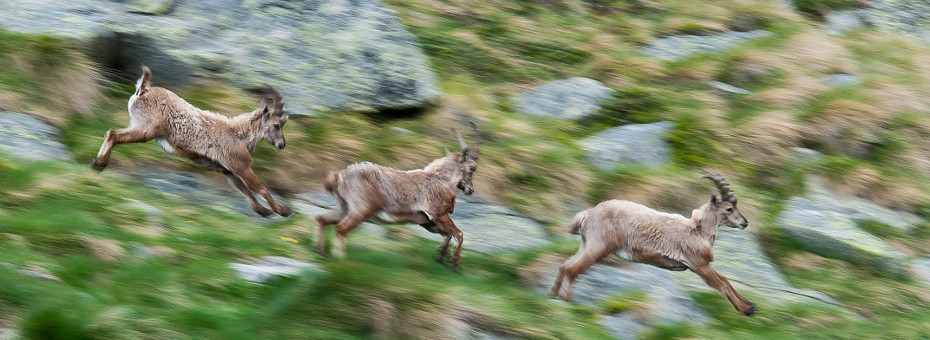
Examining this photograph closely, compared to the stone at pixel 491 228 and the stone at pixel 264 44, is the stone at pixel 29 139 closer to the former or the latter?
the stone at pixel 264 44

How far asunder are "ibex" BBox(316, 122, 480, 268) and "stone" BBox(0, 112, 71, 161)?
2.58m

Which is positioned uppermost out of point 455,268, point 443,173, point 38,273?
point 38,273

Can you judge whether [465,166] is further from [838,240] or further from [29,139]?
[838,240]

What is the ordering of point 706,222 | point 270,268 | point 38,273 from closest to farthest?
point 38,273 < point 270,268 < point 706,222

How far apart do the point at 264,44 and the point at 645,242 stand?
5.85 metres

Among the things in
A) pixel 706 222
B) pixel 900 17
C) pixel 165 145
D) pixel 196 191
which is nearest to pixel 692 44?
pixel 900 17

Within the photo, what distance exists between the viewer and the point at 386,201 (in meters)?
8.01

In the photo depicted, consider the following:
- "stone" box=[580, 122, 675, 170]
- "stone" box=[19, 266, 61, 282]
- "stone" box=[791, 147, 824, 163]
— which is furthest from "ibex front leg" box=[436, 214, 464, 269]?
"stone" box=[791, 147, 824, 163]

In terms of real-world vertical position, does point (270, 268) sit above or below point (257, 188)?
above

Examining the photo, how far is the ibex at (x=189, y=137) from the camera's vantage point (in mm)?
8555

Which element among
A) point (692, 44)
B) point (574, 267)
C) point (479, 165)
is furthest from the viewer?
point (692, 44)

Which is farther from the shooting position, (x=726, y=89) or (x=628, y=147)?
(x=726, y=89)

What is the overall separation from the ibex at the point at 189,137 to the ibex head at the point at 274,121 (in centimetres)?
31

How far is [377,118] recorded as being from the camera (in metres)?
11.7
